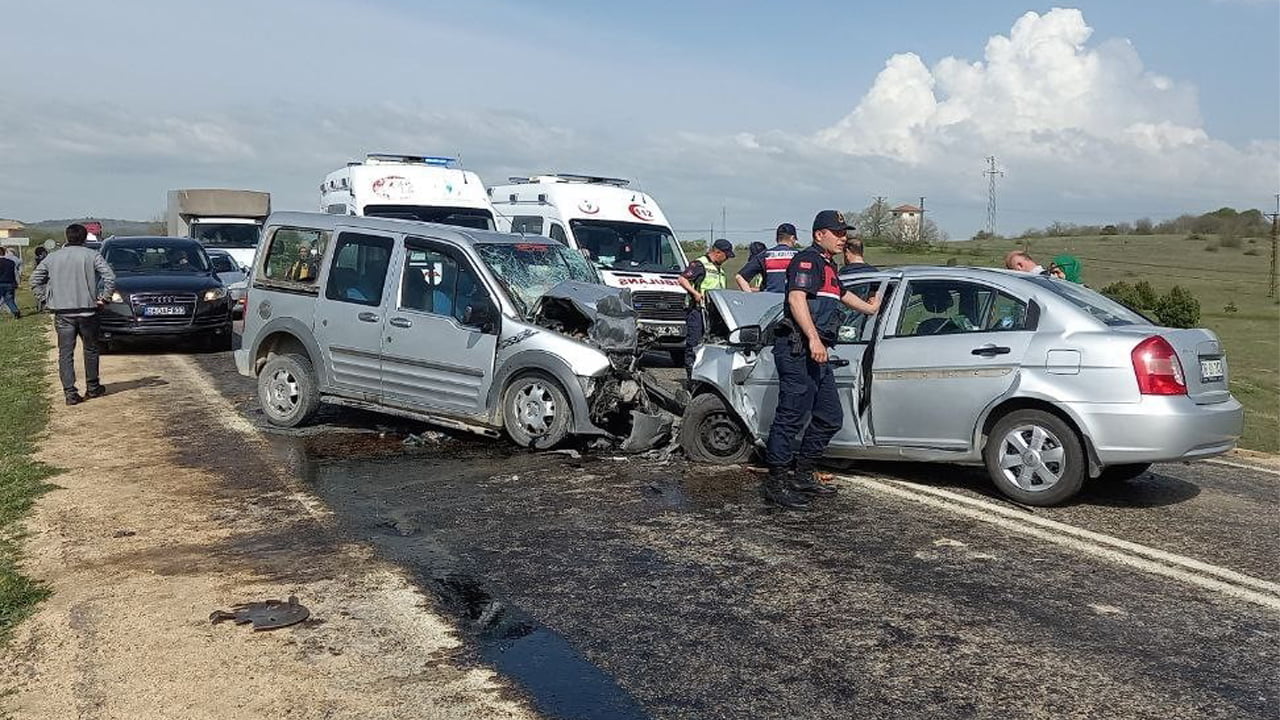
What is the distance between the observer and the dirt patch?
163 inches

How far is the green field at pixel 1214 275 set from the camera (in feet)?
59.6

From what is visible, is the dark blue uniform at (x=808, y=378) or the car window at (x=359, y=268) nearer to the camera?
the dark blue uniform at (x=808, y=378)

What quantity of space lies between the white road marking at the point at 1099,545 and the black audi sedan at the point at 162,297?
1155 centimetres

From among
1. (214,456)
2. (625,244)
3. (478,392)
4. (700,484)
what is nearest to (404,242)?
(478,392)

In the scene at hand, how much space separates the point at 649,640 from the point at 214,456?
5231 millimetres

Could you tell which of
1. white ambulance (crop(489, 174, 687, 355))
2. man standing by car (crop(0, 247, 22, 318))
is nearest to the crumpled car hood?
white ambulance (crop(489, 174, 687, 355))

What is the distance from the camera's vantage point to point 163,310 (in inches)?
625

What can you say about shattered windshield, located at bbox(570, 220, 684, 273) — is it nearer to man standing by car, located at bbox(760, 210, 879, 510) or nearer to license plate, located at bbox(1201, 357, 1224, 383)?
man standing by car, located at bbox(760, 210, 879, 510)

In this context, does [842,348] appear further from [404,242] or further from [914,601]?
[404,242]

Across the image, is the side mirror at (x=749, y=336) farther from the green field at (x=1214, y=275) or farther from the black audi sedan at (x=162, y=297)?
the black audi sedan at (x=162, y=297)

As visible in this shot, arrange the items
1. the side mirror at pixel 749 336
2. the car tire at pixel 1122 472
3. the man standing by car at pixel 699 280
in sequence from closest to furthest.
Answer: the car tire at pixel 1122 472 → the side mirror at pixel 749 336 → the man standing by car at pixel 699 280

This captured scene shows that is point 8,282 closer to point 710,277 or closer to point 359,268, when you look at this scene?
point 710,277

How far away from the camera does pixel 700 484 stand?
7.77 m

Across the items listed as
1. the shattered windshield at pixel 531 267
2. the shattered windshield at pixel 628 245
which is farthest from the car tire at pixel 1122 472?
the shattered windshield at pixel 628 245
